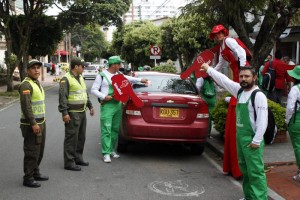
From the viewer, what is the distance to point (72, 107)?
6441 millimetres

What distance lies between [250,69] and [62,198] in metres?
2.75

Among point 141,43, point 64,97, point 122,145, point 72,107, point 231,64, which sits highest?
point 141,43

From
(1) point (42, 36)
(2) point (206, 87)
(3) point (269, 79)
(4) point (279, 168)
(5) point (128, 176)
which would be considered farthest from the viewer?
(1) point (42, 36)

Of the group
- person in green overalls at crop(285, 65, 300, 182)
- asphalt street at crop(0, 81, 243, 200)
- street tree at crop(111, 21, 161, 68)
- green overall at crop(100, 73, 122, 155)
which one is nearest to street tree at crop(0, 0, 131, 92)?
street tree at crop(111, 21, 161, 68)

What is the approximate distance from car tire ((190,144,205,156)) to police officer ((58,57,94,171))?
2171mm

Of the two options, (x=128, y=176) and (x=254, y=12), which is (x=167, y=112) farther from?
(x=254, y=12)

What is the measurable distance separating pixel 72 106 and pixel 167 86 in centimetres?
199

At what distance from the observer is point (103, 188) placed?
5.67 m

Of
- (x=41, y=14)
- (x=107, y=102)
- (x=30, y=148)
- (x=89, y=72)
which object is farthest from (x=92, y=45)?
(x=30, y=148)

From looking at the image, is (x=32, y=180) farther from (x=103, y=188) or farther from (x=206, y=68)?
(x=206, y=68)

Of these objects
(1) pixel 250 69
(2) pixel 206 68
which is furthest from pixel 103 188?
(1) pixel 250 69

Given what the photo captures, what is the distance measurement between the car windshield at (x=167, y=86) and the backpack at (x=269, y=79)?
3896 mm

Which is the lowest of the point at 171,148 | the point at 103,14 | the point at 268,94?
the point at 171,148

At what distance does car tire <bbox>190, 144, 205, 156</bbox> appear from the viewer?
7578 mm
